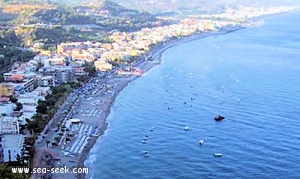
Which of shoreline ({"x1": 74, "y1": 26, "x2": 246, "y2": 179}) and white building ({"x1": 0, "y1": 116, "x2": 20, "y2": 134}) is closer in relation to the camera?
white building ({"x1": 0, "y1": 116, "x2": 20, "y2": 134})

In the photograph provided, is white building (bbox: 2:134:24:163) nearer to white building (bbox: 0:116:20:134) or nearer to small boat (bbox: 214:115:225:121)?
white building (bbox: 0:116:20:134)

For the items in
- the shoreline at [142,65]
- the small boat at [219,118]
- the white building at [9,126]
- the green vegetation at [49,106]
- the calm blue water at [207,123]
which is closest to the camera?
the calm blue water at [207,123]

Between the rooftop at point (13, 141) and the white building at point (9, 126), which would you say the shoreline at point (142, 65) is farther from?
the white building at point (9, 126)

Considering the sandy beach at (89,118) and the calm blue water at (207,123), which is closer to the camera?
the calm blue water at (207,123)

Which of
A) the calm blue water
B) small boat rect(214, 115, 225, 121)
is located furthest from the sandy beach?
small boat rect(214, 115, 225, 121)

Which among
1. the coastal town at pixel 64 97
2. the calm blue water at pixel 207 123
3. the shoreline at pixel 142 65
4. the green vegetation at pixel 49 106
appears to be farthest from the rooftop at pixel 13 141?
the calm blue water at pixel 207 123

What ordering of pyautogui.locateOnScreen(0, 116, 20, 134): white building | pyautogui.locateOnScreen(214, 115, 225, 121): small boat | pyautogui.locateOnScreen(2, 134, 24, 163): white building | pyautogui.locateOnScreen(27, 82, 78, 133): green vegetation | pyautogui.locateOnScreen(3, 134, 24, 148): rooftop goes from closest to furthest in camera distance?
1. pyautogui.locateOnScreen(2, 134, 24, 163): white building
2. pyautogui.locateOnScreen(3, 134, 24, 148): rooftop
3. pyautogui.locateOnScreen(0, 116, 20, 134): white building
4. pyautogui.locateOnScreen(27, 82, 78, 133): green vegetation
5. pyautogui.locateOnScreen(214, 115, 225, 121): small boat

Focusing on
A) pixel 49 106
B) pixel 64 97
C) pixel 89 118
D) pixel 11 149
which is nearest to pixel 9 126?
pixel 11 149
